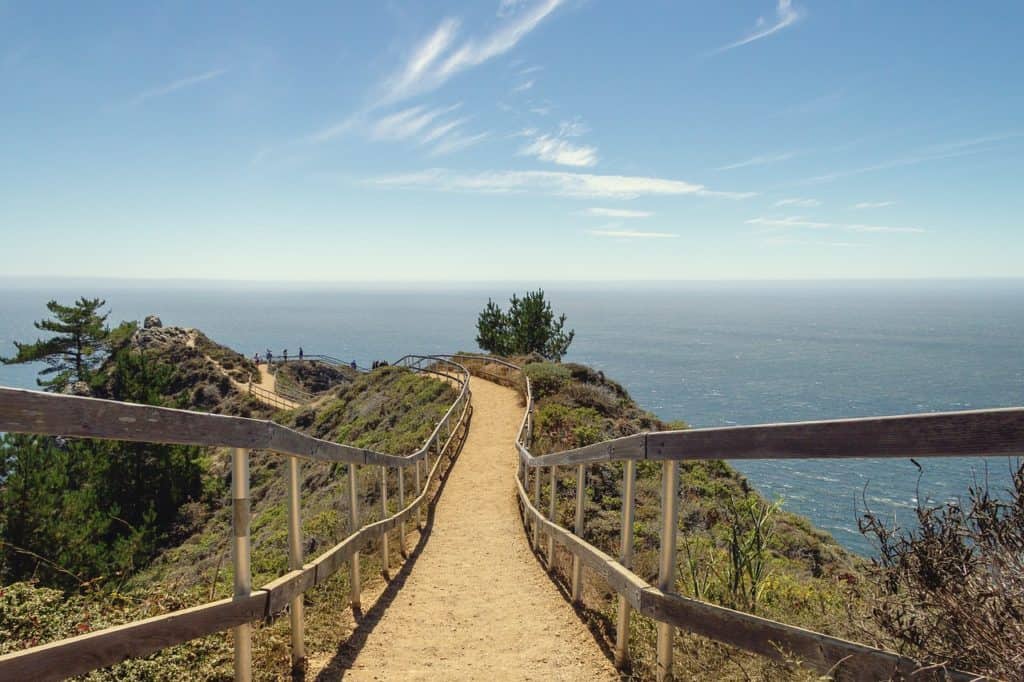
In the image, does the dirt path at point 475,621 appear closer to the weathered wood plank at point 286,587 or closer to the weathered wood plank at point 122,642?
the weathered wood plank at point 286,587

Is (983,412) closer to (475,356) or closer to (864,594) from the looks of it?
(864,594)

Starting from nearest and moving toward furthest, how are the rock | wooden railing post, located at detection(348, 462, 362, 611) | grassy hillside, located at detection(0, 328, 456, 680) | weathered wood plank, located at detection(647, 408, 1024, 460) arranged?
weathered wood plank, located at detection(647, 408, 1024, 460), grassy hillside, located at detection(0, 328, 456, 680), wooden railing post, located at detection(348, 462, 362, 611), the rock

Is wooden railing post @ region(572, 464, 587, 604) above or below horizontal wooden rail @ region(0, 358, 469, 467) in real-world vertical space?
below

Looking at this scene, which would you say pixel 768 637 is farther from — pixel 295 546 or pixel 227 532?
pixel 227 532

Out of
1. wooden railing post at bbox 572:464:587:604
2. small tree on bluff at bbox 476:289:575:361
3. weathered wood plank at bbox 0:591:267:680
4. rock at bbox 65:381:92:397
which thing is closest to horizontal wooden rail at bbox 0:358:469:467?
weathered wood plank at bbox 0:591:267:680

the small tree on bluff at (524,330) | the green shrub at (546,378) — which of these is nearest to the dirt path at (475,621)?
the green shrub at (546,378)

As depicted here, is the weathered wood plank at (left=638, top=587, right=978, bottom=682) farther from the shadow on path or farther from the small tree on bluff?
the small tree on bluff

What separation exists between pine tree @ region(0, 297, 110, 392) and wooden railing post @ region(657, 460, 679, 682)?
152 feet

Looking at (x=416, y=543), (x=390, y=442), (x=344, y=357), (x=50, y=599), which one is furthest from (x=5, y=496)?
(x=344, y=357)

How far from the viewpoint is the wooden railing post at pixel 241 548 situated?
327 centimetres

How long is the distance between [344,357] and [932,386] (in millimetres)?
128184

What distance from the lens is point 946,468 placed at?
114ft

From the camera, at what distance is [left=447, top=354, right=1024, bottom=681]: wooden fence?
2039mm

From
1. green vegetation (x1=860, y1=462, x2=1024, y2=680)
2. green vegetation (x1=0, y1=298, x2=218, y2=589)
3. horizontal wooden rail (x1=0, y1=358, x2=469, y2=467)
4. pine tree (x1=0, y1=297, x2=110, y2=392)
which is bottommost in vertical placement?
green vegetation (x1=0, y1=298, x2=218, y2=589)
